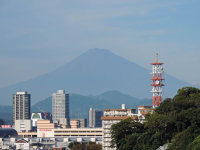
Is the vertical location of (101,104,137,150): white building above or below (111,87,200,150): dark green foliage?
above

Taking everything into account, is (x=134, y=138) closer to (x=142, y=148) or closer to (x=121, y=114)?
(x=142, y=148)

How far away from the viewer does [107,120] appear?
16162cm

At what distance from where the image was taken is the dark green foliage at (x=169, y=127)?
95188mm

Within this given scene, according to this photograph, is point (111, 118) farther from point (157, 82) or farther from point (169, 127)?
point (169, 127)

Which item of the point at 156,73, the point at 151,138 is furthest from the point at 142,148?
the point at 156,73

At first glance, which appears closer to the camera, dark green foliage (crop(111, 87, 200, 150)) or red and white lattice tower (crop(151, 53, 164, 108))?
dark green foliage (crop(111, 87, 200, 150))

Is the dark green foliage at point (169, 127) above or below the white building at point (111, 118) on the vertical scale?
below

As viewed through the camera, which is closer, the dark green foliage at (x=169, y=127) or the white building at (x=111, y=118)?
the dark green foliage at (x=169, y=127)

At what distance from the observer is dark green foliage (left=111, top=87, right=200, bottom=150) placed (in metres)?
95.2

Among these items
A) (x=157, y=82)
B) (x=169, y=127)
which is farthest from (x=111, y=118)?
(x=169, y=127)

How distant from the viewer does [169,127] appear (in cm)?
10444

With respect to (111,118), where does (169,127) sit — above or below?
below

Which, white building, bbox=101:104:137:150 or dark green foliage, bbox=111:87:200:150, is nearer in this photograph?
dark green foliage, bbox=111:87:200:150

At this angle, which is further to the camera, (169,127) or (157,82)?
(157,82)
